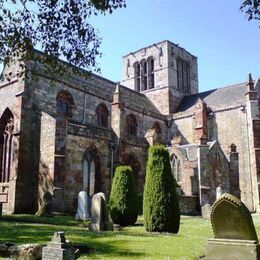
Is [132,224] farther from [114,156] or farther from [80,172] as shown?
[114,156]

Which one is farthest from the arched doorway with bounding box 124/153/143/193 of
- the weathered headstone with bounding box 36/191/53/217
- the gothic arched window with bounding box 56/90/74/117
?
the weathered headstone with bounding box 36/191/53/217

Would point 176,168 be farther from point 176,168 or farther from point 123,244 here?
point 123,244

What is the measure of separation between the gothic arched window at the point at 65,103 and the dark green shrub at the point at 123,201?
37.8 ft

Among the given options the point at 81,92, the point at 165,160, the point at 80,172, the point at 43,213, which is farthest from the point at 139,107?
the point at 165,160

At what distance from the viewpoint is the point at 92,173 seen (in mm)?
26531

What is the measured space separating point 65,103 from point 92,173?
645cm

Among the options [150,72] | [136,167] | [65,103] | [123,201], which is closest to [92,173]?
[136,167]

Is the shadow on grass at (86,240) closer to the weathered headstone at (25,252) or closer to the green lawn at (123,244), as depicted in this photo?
the green lawn at (123,244)

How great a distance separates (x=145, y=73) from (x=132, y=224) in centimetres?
3239

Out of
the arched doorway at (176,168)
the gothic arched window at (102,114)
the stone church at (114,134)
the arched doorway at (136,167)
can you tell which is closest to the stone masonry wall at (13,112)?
the stone church at (114,134)

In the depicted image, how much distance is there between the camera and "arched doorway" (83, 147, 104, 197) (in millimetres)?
25875

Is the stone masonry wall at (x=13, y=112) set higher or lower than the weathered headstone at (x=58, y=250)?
higher

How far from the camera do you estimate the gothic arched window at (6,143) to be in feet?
82.1

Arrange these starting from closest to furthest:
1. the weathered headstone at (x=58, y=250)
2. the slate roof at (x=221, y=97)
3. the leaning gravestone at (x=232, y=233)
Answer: the weathered headstone at (x=58, y=250), the leaning gravestone at (x=232, y=233), the slate roof at (x=221, y=97)
